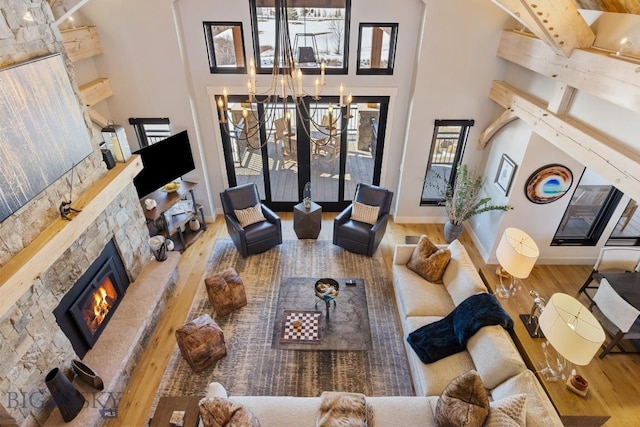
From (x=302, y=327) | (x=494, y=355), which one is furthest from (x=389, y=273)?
(x=494, y=355)

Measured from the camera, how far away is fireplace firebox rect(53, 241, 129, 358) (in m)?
3.49

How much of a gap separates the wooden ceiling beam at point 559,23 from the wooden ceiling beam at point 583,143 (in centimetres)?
73

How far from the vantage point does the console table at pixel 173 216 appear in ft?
17.6

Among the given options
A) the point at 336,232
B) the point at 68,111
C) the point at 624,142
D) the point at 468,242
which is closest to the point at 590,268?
the point at 468,242

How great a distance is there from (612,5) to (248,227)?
4932 millimetres

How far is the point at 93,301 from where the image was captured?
12.6 ft

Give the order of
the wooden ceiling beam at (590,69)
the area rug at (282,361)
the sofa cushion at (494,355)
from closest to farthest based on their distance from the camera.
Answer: the wooden ceiling beam at (590,69) → the sofa cushion at (494,355) → the area rug at (282,361)

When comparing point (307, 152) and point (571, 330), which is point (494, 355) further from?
point (307, 152)

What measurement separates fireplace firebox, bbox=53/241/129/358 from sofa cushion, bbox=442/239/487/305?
402 centimetres

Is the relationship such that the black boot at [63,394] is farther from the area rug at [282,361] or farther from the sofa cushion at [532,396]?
the sofa cushion at [532,396]

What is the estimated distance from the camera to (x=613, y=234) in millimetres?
5773

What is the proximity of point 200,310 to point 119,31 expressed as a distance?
13.3ft

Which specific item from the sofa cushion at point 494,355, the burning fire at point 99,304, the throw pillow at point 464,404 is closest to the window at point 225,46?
the burning fire at point 99,304

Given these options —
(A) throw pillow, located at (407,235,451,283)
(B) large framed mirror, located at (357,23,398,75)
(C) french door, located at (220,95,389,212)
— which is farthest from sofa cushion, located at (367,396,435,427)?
(B) large framed mirror, located at (357,23,398,75)
